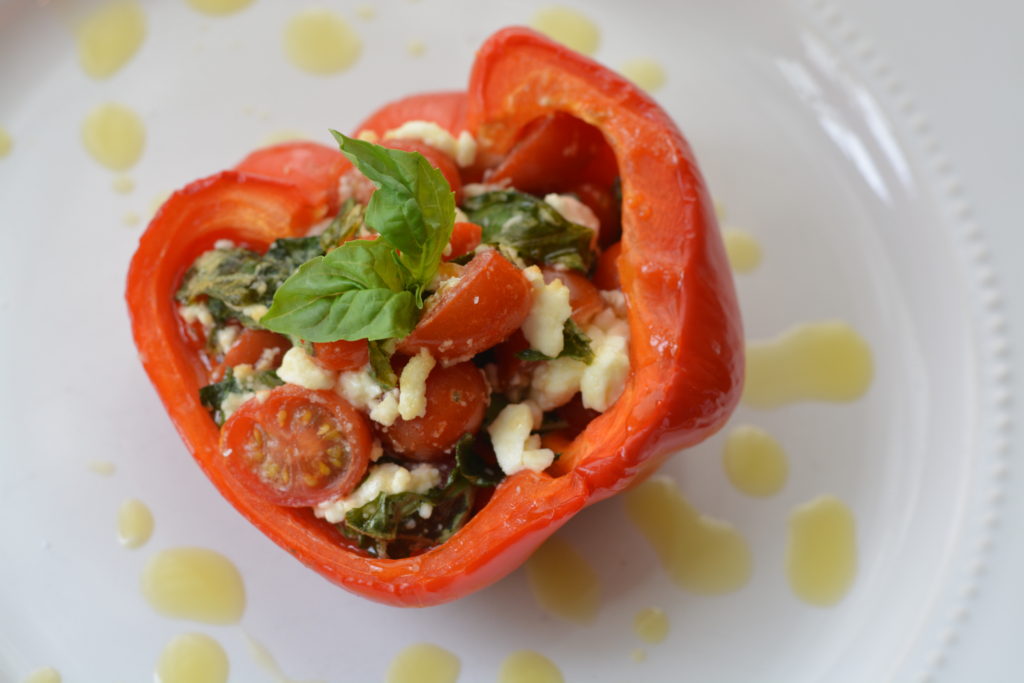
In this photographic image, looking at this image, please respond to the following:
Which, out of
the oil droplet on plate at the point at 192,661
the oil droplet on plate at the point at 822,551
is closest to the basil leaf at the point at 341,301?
the oil droplet on plate at the point at 192,661

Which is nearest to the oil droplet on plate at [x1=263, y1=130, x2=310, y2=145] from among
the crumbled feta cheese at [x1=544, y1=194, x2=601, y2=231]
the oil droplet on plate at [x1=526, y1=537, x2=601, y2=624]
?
the crumbled feta cheese at [x1=544, y1=194, x2=601, y2=231]

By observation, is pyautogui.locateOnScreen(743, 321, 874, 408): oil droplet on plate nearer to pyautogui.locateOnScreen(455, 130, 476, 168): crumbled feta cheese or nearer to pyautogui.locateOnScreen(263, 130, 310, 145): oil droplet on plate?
pyautogui.locateOnScreen(455, 130, 476, 168): crumbled feta cheese

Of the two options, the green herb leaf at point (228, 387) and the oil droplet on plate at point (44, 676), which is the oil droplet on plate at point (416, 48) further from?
the oil droplet on plate at point (44, 676)

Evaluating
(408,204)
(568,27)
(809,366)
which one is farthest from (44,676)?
(568,27)

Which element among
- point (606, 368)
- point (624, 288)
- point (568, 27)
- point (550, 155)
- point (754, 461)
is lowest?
point (754, 461)

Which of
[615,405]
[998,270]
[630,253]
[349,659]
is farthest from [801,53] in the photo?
A: [349,659]

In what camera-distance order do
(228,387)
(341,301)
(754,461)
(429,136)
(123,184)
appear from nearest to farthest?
(341,301), (228,387), (429,136), (754,461), (123,184)

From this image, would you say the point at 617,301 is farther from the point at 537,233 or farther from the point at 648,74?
the point at 648,74
